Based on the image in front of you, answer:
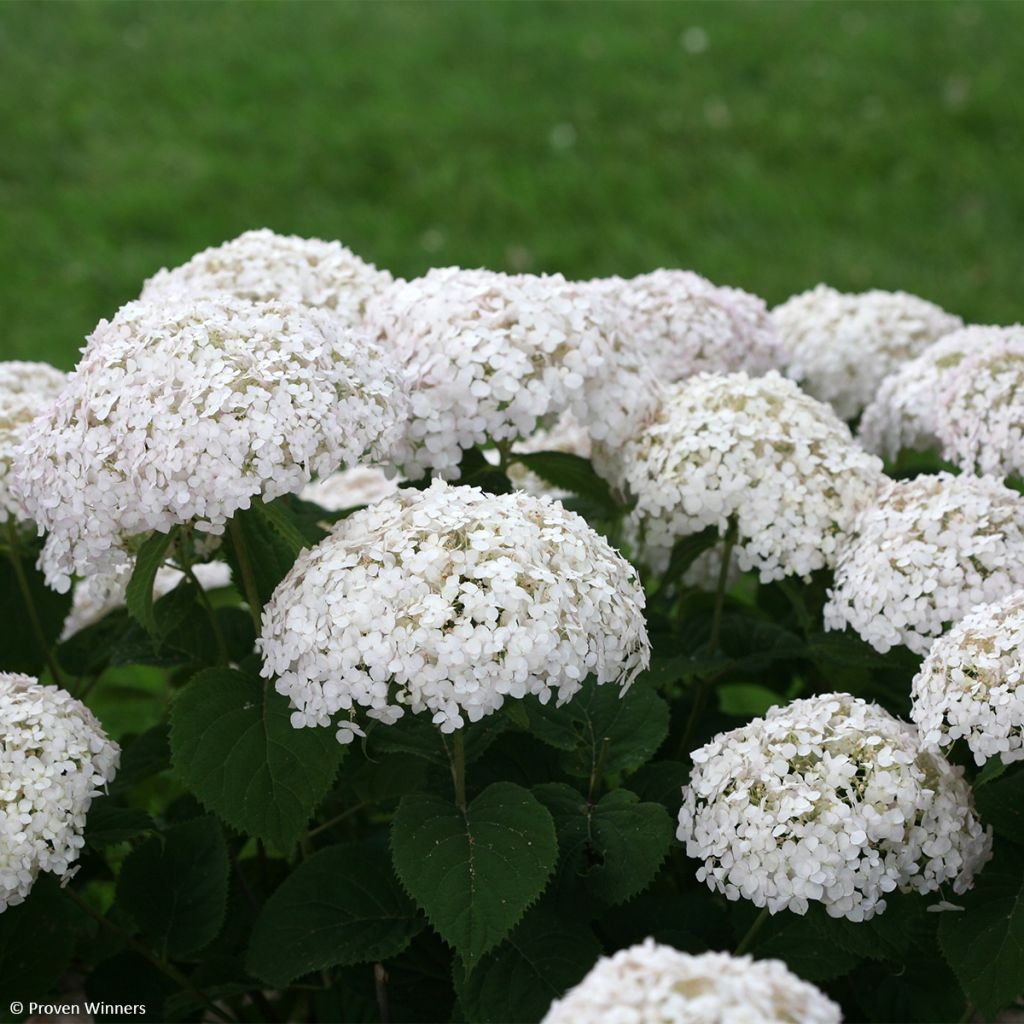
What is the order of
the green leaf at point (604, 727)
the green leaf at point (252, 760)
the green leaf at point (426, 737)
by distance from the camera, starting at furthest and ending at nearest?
1. the green leaf at point (604, 727)
2. the green leaf at point (426, 737)
3. the green leaf at point (252, 760)

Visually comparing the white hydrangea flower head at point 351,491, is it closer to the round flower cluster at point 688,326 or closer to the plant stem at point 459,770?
the round flower cluster at point 688,326

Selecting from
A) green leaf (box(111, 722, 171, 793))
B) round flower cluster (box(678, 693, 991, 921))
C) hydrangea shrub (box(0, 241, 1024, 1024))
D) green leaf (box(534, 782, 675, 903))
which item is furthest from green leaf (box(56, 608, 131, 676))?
round flower cluster (box(678, 693, 991, 921))

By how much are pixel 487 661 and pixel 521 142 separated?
6432 mm

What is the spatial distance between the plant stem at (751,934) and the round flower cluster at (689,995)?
0.75 metres

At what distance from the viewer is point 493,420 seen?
8.18 feet

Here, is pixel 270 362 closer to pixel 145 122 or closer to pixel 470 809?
pixel 470 809

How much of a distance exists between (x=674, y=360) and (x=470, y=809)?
1122mm

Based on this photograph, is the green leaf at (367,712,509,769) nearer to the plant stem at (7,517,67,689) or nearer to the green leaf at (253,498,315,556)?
the green leaf at (253,498,315,556)

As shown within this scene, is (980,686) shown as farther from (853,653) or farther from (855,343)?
(855,343)

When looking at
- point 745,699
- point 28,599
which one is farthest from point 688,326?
point 745,699

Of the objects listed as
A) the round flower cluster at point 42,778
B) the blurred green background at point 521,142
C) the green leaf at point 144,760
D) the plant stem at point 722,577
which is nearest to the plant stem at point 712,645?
the plant stem at point 722,577

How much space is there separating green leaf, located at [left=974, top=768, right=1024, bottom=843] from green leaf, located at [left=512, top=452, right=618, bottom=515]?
2.84 ft

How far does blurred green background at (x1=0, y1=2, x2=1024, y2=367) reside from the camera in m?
7.20

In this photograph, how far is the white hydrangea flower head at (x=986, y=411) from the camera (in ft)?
9.02
